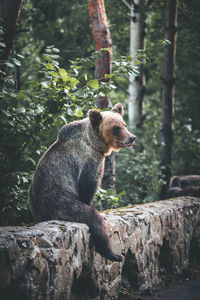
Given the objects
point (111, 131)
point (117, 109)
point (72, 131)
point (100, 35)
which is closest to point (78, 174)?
point (72, 131)

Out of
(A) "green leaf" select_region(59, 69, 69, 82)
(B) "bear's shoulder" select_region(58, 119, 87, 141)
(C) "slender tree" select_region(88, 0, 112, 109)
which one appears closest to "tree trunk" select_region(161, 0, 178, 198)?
(C) "slender tree" select_region(88, 0, 112, 109)

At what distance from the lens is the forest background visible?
11.8 ft

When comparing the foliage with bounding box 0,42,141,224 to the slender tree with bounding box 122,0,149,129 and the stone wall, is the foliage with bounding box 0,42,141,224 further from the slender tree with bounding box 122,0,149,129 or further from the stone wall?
the slender tree with bounding box 122,0,149,129

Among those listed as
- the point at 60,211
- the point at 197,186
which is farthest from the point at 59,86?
the point at 197,186

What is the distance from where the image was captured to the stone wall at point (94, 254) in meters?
2.40

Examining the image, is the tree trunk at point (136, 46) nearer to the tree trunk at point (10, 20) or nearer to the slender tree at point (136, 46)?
the slender tree at point (136, 46)

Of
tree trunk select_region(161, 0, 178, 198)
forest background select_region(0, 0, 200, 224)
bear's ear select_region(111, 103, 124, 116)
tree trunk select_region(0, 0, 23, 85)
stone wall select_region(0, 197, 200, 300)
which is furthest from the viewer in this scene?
tree trunk select_region(161, 0, 178, 198)

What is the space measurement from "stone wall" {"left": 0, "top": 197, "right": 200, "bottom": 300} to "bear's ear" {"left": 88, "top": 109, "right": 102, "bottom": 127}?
3.78ft

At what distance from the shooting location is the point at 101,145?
3891 mm

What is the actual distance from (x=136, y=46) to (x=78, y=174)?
6.68m

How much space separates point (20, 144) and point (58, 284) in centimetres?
158

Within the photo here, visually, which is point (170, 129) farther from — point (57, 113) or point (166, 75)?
point (57, 113)

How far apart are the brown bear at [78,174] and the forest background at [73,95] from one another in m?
0.21

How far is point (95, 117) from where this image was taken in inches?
152
